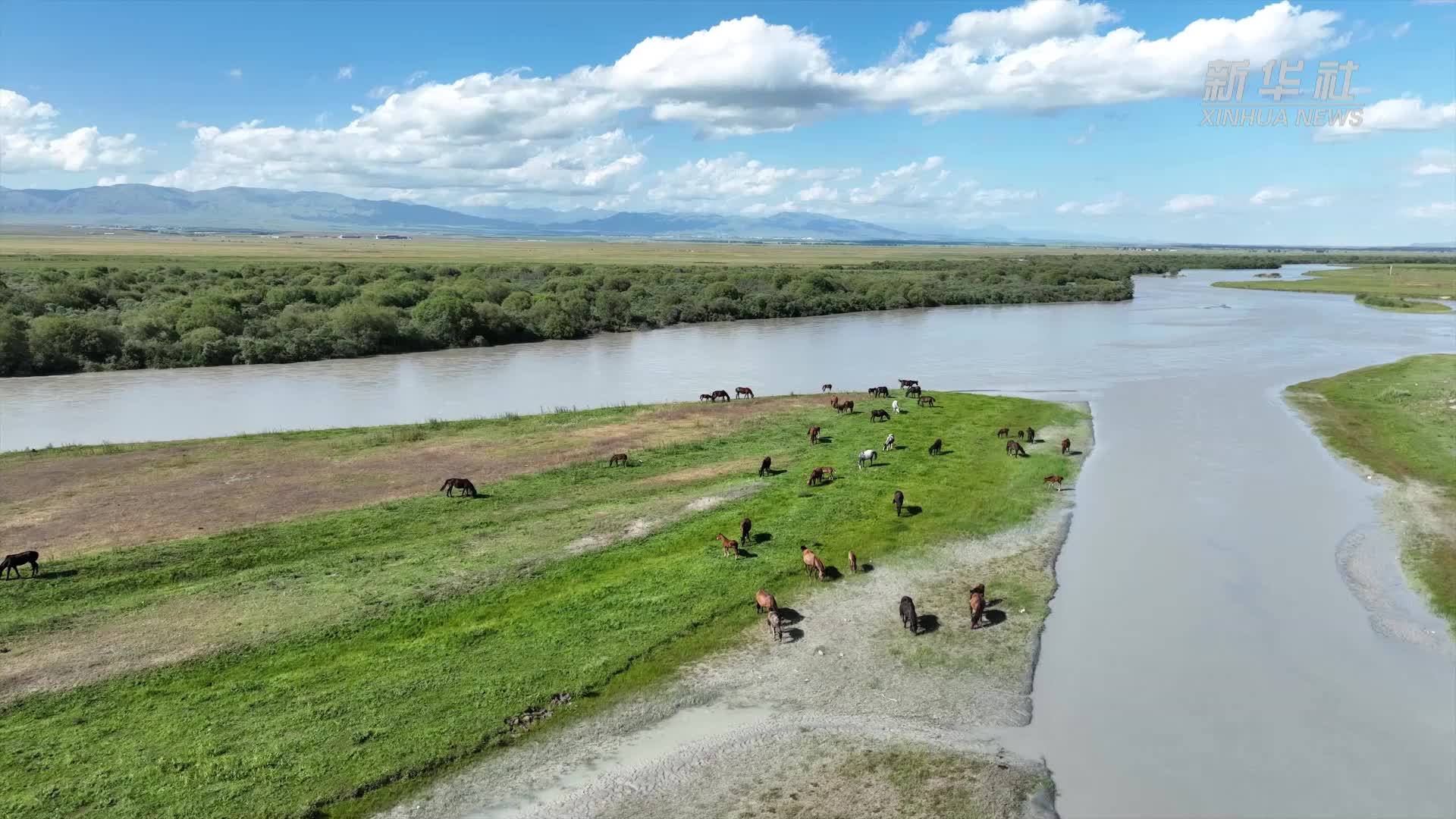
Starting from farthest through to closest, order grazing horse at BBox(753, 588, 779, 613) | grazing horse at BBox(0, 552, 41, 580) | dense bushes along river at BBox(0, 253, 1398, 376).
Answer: dense bushes along river at BBox(0, 253, 1398, 376), grazing horse at BBox(0, 552, 41, 580), grazing horse at BBox(753, 588, 779, 613)

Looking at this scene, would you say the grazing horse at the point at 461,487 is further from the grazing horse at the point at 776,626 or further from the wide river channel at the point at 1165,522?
the wide river channel at the point at 1165,522

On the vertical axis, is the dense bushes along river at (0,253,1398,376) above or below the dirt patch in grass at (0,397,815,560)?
above

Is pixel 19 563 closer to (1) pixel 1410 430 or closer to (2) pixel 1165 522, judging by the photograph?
(2) pixel 1165 522

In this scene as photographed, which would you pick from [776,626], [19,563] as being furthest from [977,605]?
[19,563]

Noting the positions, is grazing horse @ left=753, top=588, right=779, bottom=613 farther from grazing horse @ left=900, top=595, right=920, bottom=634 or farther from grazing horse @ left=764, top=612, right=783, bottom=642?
grazing horse @ left=900, top=595, right=920, bottom=634

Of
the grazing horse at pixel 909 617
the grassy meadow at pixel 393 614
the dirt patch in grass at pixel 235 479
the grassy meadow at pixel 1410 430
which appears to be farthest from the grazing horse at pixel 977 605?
the dirt patch in grass at pixel 235 479

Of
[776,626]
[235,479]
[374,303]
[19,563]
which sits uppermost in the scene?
[374,303]

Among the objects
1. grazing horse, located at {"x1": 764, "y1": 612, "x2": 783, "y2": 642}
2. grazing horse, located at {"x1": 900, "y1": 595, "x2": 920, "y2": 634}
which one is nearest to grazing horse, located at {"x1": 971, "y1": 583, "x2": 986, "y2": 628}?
grazing horse, located at {"x1": 900, "y1": 595, "x2": 920, "y2": 634}
